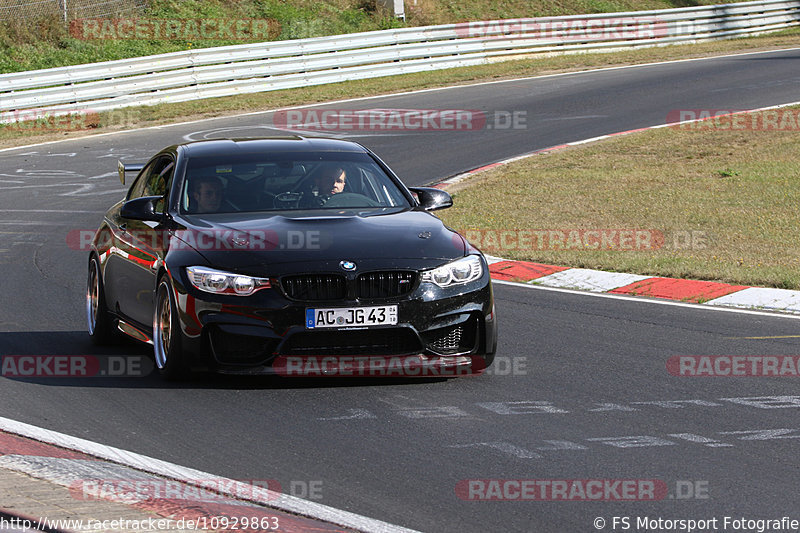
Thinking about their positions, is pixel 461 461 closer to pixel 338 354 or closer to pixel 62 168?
pixel 338 354

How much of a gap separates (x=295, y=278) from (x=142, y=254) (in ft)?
5.22

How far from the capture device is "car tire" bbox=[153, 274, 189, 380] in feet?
24.2

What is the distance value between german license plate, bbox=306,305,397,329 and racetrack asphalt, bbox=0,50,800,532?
1.50 ft

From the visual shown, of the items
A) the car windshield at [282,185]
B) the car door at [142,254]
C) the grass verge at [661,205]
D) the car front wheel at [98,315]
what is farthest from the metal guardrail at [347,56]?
the car windshield at [282,185]

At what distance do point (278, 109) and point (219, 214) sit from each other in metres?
19.4

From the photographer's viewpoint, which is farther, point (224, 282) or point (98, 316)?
point (98, 316)

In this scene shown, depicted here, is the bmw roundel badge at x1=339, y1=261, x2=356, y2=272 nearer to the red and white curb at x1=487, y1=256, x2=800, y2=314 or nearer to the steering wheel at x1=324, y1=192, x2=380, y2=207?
the steering wheel at x1=324, y1=192, x2=380, y2=207

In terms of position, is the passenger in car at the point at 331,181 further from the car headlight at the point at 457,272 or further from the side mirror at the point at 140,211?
the car headlight at the point at 457,272

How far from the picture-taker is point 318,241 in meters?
7.45

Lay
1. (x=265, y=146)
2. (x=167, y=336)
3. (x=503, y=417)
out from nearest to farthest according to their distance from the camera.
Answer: (x=503, y=417), (x=167, y=336), (x=265, y=146)

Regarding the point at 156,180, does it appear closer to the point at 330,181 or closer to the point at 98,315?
the point at 98,315

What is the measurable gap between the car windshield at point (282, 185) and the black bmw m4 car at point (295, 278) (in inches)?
0.4

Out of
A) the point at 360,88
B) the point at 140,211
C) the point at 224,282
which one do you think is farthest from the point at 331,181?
the point at 360,88

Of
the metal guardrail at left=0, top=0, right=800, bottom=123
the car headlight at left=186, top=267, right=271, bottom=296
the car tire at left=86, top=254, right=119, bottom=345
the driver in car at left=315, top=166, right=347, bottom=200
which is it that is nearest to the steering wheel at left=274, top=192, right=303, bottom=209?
the driver in car at left=315, top=166, right=347, bottom=200
